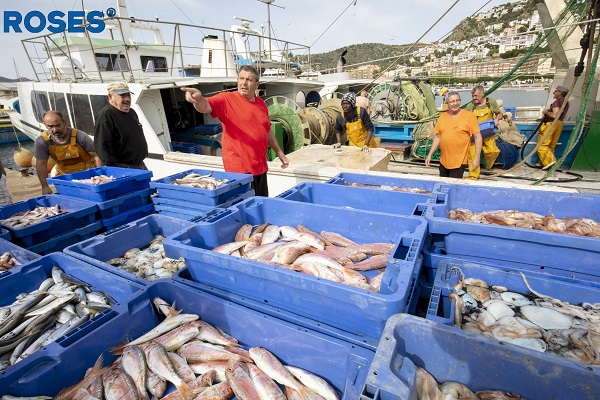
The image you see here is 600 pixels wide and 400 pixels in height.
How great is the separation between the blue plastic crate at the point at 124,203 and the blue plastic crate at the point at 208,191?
34 cm

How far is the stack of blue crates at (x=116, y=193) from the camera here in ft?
10.5

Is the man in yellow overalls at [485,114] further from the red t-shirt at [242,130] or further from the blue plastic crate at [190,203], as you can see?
the blue plastic crate at [190,203]

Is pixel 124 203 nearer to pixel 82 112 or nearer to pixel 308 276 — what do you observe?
pixel 308 276

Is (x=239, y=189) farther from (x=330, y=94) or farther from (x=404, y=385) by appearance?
(x=330, y=94)

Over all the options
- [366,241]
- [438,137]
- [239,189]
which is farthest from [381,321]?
[438,137]

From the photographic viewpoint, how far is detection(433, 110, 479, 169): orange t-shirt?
4910 mm

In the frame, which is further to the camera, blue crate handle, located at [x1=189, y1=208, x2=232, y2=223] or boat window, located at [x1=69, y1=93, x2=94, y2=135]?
boat window, located at [x1=69, y1=93, x2=94, y2=135]

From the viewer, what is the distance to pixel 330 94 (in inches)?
620

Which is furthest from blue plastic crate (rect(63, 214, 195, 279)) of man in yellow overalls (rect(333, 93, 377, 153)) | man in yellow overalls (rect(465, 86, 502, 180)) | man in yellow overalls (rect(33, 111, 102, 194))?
man in yellow overalls (rect(465, 86, 502, 180))

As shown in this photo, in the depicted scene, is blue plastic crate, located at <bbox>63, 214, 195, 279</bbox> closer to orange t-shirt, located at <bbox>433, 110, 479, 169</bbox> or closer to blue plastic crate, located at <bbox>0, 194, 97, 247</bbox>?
blue plastic crate, located at <bbox>0, 194, 97, 247</bbox>

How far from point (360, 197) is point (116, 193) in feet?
8.68

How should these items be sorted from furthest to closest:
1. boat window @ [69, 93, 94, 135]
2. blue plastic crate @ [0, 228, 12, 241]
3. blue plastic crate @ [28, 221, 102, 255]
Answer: boat window @ [69, 93, 94, 135] → blue plastic crate @ [28, 221, 102, 255] → blue plastic crate @ [0, 228, 12, 241]

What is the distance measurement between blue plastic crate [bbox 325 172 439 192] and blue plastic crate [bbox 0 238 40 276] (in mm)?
2746

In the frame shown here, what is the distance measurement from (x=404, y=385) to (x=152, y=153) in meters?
6.82
